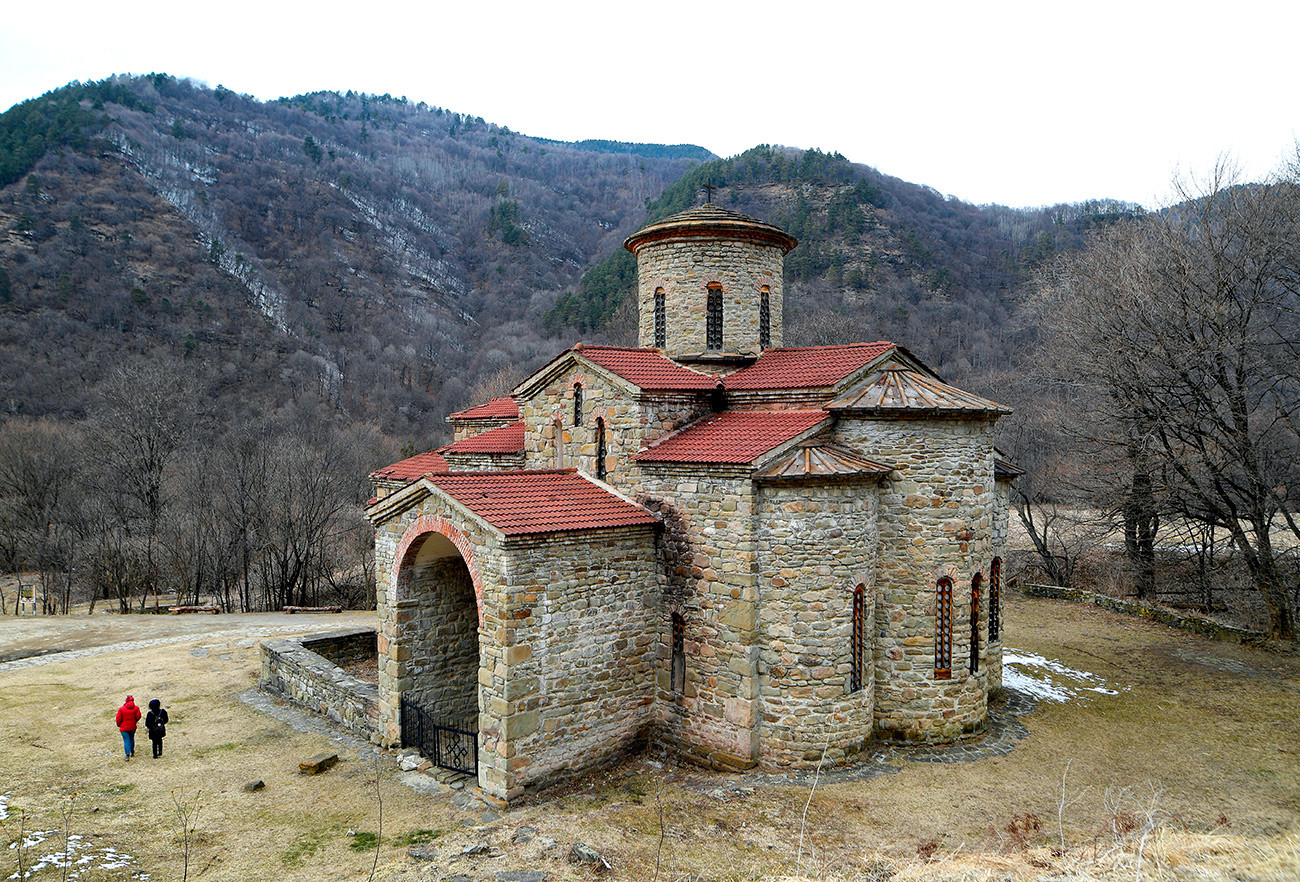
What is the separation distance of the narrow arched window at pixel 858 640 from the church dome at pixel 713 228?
751 cm

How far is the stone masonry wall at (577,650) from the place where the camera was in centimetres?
972

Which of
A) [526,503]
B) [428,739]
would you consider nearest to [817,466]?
[526,503]

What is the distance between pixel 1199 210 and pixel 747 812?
64.5 feet

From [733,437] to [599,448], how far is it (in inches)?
99.7

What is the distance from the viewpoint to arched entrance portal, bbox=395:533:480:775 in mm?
A: 11703

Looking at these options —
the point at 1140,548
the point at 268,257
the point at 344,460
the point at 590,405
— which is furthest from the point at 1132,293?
the point at 268,257

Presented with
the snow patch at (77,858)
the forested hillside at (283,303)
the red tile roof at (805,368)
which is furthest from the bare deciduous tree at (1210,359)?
the snow patch at (77,858)

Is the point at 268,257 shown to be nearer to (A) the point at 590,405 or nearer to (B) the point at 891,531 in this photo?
(A) the point at 590,405

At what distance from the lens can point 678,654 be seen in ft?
37.1

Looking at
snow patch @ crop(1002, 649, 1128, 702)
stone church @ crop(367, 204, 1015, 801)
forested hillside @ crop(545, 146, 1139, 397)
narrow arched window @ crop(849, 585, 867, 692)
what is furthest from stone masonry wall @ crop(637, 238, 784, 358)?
forested hillside @ crop(545, 146, 1139, 397)

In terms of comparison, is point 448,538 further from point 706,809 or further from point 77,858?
point 77,858

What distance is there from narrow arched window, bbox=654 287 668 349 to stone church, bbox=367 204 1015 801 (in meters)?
2.17

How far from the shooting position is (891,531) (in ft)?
37.0

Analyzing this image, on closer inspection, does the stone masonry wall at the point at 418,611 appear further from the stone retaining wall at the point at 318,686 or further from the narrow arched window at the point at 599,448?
the narrow arched window at the point at 599,448
